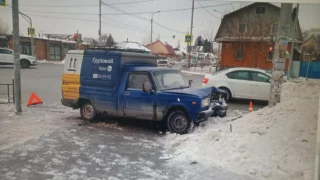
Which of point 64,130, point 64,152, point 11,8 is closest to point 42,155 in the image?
point 64,152

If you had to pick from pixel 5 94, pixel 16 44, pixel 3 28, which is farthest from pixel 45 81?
pixel 3 28

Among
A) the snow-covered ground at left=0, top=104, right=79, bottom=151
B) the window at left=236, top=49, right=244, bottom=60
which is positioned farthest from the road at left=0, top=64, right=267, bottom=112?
the window at left=236, top=49, right=244, bottom=60

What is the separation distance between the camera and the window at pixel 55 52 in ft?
13.3

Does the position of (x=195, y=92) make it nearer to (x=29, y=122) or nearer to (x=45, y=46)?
(x=45, y=46)

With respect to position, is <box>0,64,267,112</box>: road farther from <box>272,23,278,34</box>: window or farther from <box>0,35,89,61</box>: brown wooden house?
<box>272,23,278,34</box>: window

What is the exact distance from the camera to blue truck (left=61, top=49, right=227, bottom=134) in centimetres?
434

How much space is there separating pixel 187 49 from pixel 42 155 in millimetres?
2349

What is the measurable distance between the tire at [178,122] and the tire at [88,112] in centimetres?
159

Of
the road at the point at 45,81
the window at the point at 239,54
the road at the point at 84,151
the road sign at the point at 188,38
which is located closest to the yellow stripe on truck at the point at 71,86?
the road at the point at 45,81

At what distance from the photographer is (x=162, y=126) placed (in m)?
4.86

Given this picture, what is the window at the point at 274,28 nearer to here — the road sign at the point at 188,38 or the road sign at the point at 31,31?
the road sign at the point at 188,38

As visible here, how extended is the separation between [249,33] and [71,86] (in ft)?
11.6

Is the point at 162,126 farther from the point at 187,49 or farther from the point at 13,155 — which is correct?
the point at 13,155

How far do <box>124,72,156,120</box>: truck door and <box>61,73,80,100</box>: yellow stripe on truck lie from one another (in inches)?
43.4
